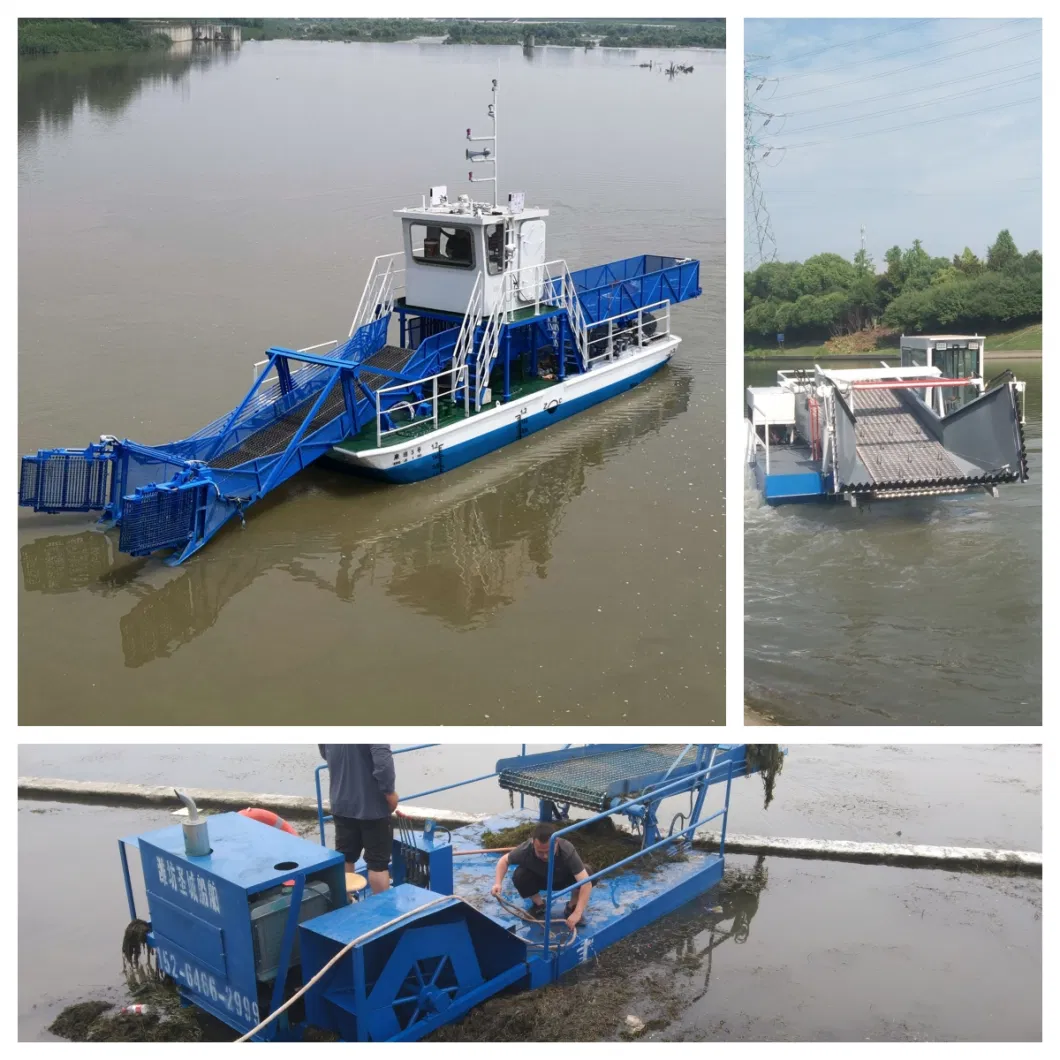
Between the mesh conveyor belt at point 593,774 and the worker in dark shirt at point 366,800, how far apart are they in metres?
1.33

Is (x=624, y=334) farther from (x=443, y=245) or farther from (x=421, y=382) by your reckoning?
(x=421, y=382)

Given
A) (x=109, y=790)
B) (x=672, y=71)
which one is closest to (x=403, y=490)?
(x=109, y=790)

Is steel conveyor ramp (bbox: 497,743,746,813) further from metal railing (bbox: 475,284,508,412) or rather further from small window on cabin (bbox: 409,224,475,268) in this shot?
small window on cabin (bbox: 409,224,475,268)

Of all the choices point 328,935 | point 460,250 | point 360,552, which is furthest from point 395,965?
point 460,250

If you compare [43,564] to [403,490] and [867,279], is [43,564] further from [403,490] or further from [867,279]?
[867,279]

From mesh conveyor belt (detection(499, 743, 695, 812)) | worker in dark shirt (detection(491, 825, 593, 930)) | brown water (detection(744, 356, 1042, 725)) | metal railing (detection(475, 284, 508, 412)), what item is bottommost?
worker in dark shirt (detection(491, 825, 593, 930))

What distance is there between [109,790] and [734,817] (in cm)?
490

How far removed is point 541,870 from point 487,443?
5.54 meters

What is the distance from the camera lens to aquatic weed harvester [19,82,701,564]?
9102mm

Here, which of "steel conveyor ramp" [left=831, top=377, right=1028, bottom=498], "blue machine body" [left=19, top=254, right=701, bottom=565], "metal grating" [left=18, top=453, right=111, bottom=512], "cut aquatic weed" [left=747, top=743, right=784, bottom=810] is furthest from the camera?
"steel conveyor ramp" [left=831, top=377, right=1028, bottom=498]

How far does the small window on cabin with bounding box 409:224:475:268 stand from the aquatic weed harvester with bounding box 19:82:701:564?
0.05 feet

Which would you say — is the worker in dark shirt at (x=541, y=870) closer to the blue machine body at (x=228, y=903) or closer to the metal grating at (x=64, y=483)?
the blue machine body at (x=228, y=903)

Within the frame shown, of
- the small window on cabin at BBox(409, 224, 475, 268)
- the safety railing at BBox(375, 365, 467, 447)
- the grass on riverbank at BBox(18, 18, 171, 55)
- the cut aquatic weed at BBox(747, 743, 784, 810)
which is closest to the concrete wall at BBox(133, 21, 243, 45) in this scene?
the grass on riverbank at BBox(18, 18, 171, 55)

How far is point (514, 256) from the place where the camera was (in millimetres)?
12039
